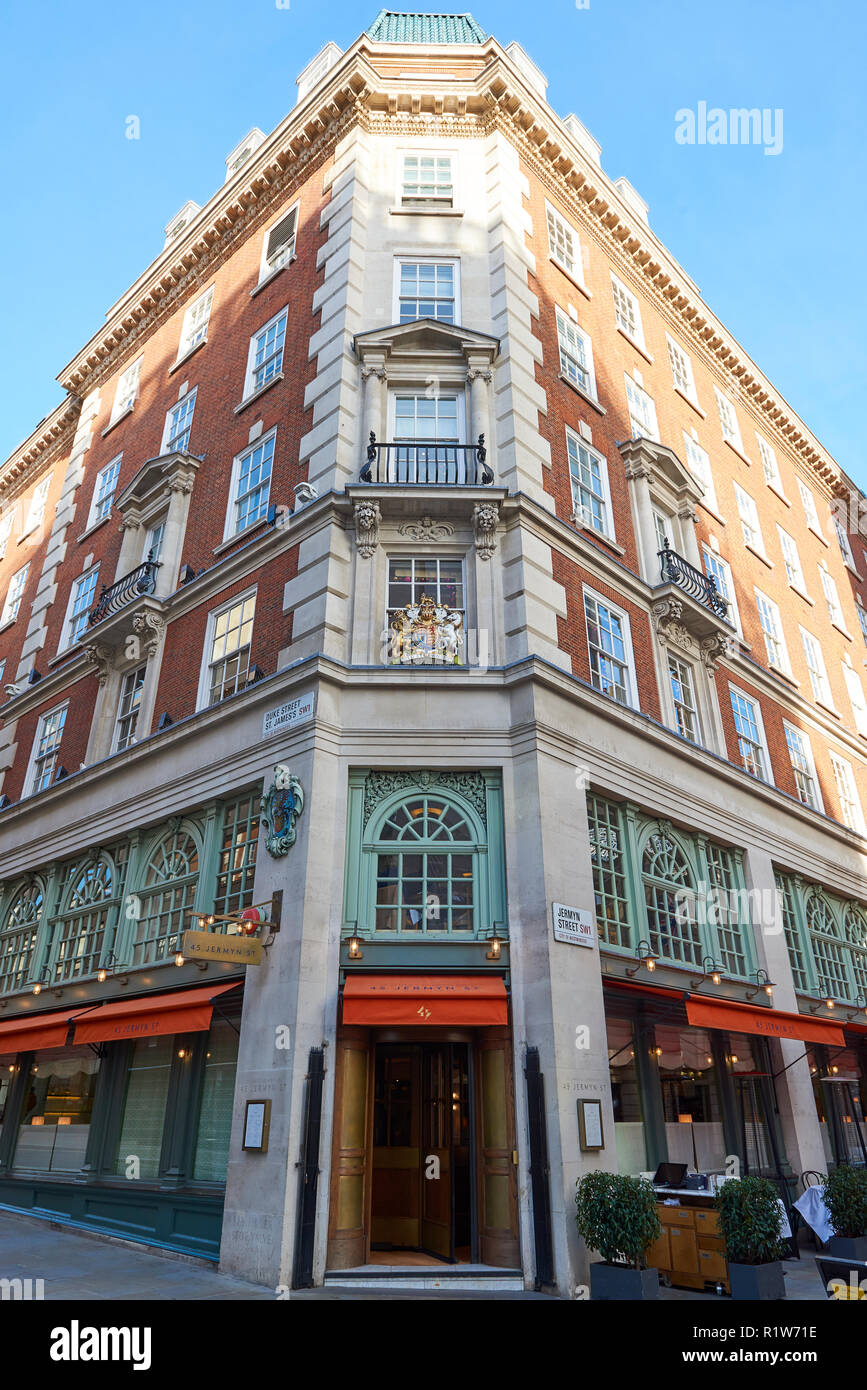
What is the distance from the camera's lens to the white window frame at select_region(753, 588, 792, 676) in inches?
1005

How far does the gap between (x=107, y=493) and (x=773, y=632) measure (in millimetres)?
20113

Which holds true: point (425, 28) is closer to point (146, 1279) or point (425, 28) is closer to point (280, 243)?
point (280, 243)

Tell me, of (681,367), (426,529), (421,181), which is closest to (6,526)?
(421,181)

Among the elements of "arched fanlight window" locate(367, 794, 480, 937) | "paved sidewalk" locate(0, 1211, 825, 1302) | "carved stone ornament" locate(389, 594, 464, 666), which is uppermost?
"carved stone ornament" locate(389, 594, 464, 666)

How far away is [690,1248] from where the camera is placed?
12172 mm

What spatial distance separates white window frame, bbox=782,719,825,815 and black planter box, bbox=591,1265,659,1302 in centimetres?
1547

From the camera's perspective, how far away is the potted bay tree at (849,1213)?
11.2 meters

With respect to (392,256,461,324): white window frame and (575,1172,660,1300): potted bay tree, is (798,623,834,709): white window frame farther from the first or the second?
(575,1172,660,1300): potted bay tree

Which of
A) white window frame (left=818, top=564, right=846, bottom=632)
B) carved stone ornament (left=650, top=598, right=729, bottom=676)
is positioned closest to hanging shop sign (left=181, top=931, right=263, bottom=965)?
carved stone ornament (left=650, top=598, right=729, bottom=676)

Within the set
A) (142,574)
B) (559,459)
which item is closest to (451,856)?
(559,459)

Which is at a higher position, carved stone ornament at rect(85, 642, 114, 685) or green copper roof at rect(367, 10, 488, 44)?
green copper roof at rect(367, 10, 488, 44)

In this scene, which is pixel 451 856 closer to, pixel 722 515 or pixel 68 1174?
pixel 68 1174

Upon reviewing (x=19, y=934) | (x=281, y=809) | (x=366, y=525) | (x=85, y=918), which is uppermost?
(x=366, y=525)
